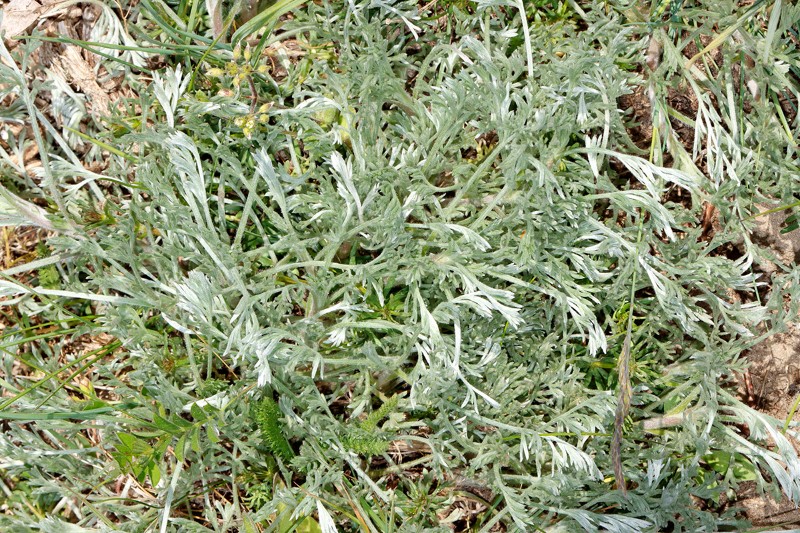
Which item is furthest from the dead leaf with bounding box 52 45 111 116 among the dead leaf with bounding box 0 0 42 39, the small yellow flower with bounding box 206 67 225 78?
the small yellow flower with bounding box 206 67 225 78

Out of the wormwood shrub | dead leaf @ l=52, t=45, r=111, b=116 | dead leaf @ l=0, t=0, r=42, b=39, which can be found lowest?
the wormwood shrub

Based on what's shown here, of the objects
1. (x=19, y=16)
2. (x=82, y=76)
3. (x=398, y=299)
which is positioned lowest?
(x=398, y=299)

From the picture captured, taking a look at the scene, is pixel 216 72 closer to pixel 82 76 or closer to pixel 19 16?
pixel 82 76

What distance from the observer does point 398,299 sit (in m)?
2.67

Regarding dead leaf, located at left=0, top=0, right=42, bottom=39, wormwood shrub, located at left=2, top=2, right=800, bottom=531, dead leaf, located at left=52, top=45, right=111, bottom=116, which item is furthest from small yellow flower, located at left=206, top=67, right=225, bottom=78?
dead leaf, located at left=0, top=0, right=42, bottom=39

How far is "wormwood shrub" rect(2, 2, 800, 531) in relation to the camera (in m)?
2.48

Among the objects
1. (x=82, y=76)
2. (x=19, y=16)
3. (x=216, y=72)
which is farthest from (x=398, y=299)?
(x=19, y=16)

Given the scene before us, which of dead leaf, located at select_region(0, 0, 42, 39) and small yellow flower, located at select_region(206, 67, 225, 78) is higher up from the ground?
dead leaf, located at select_region(0, 0, 42, 39)

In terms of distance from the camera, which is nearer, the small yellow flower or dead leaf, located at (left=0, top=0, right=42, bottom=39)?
the small yellow flower

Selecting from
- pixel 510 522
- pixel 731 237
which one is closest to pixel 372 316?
pixel 510 522

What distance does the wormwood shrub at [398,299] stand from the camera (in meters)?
2.48

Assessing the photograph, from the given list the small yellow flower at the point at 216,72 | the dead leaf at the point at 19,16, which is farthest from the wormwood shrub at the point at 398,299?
the dead leaf at the point at 19,16

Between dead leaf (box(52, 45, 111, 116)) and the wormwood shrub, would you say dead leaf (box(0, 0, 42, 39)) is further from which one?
the wormwood shrub

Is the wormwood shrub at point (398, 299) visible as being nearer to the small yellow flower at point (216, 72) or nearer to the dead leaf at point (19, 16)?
the small yellow flower at point (216, 72)
